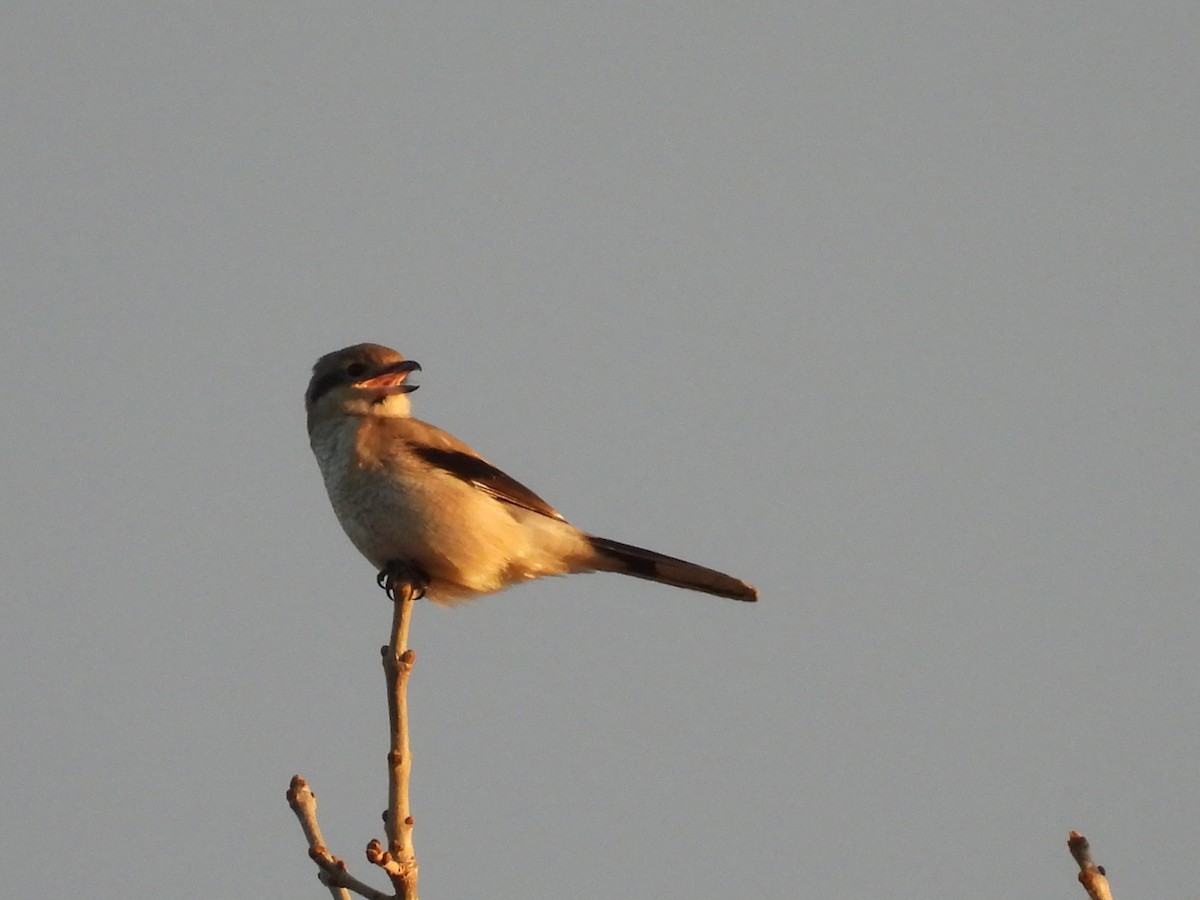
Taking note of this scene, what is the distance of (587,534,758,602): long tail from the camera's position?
22.2ft

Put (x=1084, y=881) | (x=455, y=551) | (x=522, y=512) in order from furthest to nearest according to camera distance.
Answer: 1. (x=522, y=512)
2. (x=455, y=551)
3. (x=1084, y=881)

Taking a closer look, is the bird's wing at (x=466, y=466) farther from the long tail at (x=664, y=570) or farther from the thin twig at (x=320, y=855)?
the thin twig at (x=320, y=855)

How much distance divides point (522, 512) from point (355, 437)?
885mm

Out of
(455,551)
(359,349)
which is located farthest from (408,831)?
(359,349)

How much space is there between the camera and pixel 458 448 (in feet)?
23.7

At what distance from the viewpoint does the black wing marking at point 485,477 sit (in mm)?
7004

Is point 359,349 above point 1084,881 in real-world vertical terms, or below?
above

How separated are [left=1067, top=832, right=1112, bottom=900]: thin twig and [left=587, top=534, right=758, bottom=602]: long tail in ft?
11.0

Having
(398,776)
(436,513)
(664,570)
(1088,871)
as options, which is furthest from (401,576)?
(1088,871)

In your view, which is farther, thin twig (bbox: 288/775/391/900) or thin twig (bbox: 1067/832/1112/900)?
thin twig (bbox: 288/775/391/900)

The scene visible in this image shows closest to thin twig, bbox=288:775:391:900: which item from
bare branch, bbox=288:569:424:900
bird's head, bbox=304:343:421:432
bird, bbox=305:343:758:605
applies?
bare branch, bbox=288:569:424:900

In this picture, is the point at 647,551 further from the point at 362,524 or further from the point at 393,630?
the point at 393,630

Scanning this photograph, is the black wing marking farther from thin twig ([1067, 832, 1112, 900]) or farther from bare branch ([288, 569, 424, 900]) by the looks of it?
thin twig ([1067, 832, 1112, 900])

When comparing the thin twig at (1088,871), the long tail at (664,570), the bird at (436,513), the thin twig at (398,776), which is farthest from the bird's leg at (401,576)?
the thin twig at (1088,871)
